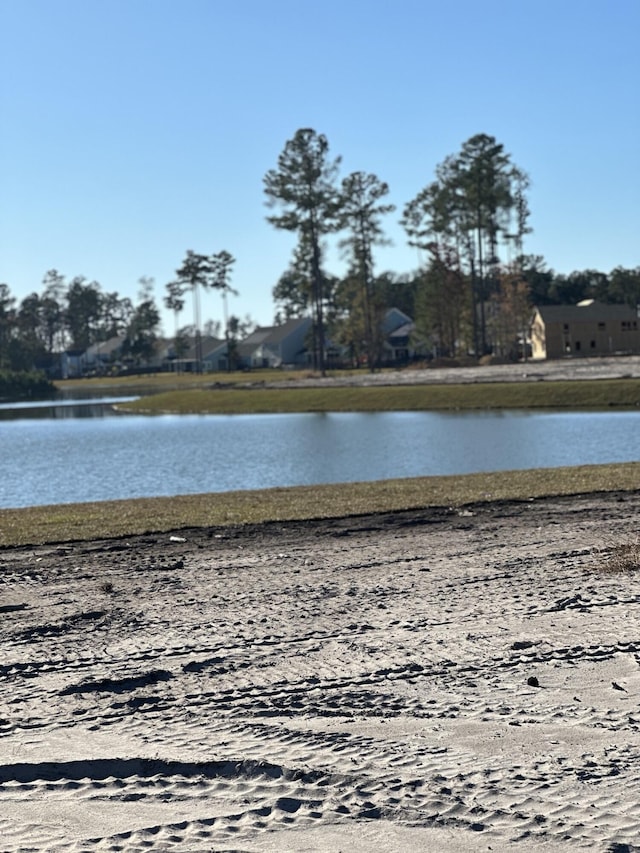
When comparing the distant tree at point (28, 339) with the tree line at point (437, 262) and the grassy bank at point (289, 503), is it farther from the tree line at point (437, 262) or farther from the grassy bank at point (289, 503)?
the grassy bank at point (289, 503)

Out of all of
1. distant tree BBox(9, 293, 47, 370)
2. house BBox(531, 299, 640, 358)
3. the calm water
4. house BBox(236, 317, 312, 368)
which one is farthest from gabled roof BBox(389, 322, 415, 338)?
the calm water

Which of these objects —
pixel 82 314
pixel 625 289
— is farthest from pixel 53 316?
pixel 625 289

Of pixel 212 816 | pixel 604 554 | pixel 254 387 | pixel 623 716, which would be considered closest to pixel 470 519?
pixel 604 554

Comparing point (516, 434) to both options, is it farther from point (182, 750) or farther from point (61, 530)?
point (182, 750)

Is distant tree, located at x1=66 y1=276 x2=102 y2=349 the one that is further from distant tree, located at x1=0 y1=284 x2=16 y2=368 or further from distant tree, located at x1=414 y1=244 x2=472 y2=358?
distant tree, located at x1=414 y1=244 x2=472 y2=358

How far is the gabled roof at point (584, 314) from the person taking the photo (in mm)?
98500

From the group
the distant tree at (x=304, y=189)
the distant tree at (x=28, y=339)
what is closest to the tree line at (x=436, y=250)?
the distant tree at (x=304, y=189)

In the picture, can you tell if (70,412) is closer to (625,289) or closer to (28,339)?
(625,289)

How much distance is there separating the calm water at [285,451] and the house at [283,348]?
84178mm

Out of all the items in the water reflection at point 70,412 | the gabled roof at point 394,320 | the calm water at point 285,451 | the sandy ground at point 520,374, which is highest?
the gabled roof at point 394,320

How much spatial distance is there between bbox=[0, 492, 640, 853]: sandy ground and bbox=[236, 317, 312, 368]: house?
124067 mm

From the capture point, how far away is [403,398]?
63250mm

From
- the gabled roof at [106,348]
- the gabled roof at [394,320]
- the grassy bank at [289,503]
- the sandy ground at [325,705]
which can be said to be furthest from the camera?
the gabled roof at [106,348]

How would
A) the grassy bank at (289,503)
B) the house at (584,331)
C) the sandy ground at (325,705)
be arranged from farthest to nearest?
the house at (584,331)
the grassy bank at (289,503)
the sandy ground at (325,705)
